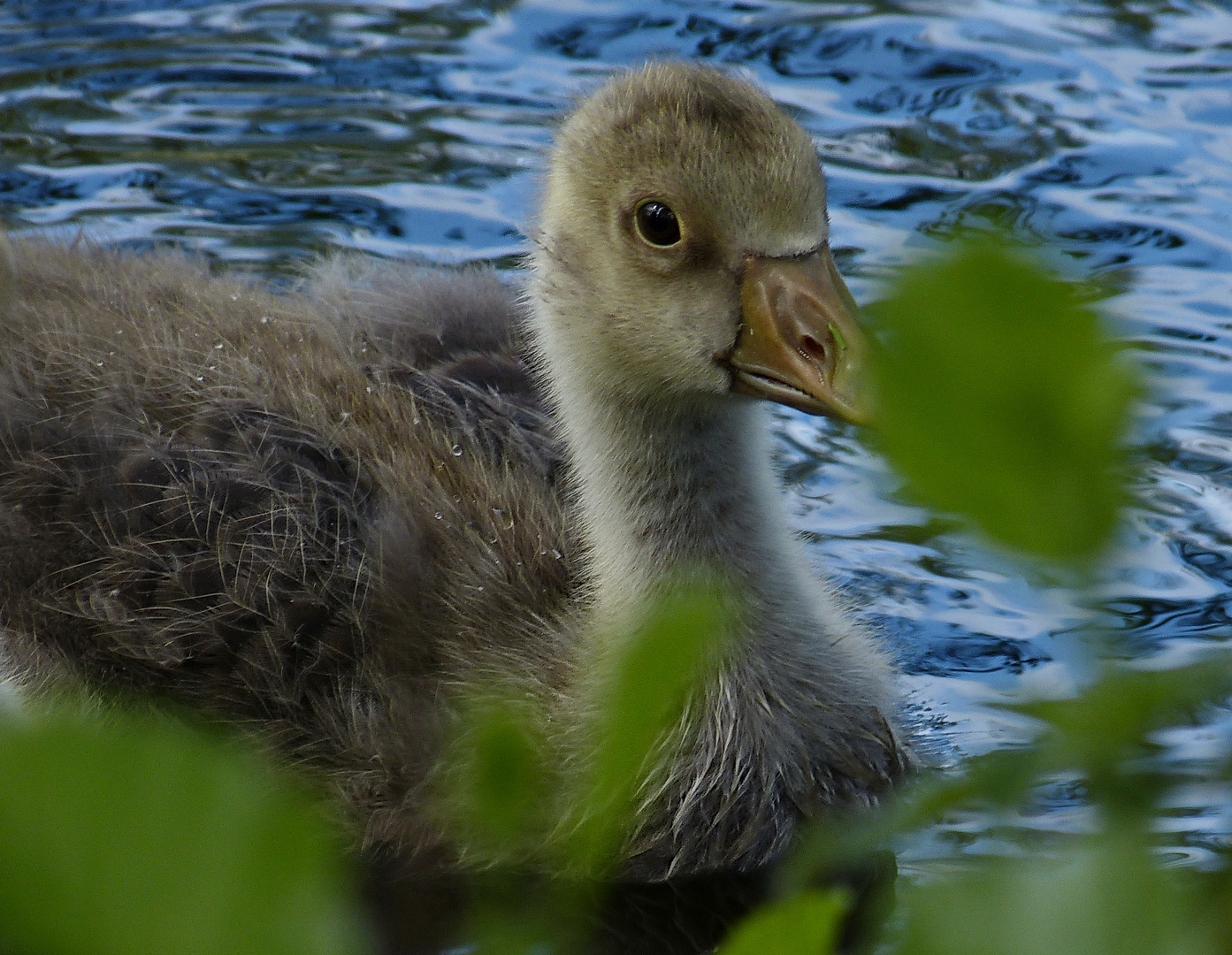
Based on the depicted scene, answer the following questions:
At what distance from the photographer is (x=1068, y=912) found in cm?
80

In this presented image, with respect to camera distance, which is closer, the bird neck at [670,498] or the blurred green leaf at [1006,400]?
the blurred green leaf at [1006,400]

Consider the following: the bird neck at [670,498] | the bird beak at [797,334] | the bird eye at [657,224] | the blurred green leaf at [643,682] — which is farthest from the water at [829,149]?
the blurred green leaf at [643,682]

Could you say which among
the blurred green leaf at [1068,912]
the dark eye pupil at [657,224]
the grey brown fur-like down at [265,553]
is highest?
the blurred green leaf at [1068,912]

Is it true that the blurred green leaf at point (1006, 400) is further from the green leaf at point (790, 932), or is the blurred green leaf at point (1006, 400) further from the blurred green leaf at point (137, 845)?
the blurred green leaf at point (137, 845)

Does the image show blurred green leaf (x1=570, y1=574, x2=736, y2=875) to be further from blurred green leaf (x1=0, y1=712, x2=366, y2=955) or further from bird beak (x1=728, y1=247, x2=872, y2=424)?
bird beak (x1=728, y1=247, x2=872, y2=424)

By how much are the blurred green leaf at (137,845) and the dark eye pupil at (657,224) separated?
368 centimetres

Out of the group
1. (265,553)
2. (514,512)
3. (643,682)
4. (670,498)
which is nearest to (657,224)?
(670,498)

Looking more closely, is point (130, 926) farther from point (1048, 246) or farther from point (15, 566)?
point (15, 566)

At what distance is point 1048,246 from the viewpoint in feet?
2.61

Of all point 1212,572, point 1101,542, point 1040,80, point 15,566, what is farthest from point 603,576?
point 1040,80

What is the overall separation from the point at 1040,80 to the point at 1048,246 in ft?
27.1

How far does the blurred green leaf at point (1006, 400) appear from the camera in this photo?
0.76 metres

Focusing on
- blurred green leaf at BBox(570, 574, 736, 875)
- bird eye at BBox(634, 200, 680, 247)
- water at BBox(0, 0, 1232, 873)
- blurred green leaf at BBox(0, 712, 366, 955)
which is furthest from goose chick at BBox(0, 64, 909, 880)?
blurred green leaf at BBox(0, 712, 366, 955)

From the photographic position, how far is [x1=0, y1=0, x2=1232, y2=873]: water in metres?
6.00
